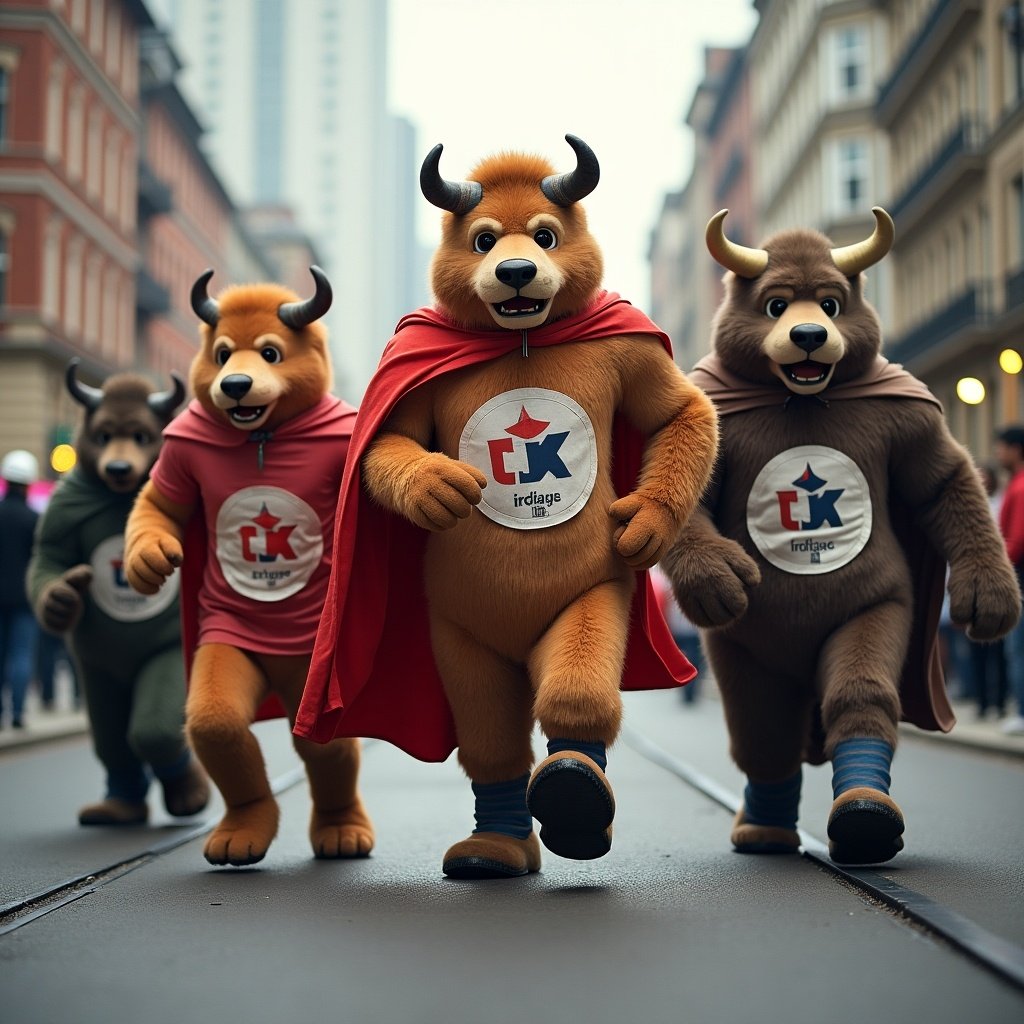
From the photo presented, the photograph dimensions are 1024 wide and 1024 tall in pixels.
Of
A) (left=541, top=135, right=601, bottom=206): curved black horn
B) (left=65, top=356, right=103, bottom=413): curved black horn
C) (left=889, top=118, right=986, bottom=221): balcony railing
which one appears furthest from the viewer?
(left=889, top=118, right=986, bottom=221): balcony railing

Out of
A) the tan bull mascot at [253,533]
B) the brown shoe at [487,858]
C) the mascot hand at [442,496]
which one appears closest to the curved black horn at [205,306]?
the tan bull mascot at [253,533]

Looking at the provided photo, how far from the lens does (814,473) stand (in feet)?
22.2

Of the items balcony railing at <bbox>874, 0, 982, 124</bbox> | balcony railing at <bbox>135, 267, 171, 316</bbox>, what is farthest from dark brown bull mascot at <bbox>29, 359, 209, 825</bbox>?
balcony railing at <bbox>135, 267, 171, 316</bbox>

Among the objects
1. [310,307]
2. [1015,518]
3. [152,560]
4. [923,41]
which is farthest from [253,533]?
[923,41]

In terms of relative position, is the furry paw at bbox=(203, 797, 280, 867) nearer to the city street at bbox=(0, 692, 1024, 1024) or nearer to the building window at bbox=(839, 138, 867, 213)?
the city street at bbox=(0, 692, 1024, 1024)

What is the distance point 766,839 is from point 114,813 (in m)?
3.33

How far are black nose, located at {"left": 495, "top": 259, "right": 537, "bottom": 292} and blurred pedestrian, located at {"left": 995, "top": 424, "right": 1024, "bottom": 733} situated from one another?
7.48 meters

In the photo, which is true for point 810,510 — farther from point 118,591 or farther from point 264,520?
point 118,591

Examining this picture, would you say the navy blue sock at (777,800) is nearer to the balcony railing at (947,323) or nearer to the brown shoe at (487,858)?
the brown shoe at (487,858)

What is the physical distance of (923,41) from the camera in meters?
39.9

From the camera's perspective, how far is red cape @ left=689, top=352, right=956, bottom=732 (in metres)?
6.96

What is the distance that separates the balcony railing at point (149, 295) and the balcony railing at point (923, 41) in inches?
850

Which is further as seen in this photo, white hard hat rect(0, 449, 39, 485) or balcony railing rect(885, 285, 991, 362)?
balcony railing rect(885, 285, 991, 362)

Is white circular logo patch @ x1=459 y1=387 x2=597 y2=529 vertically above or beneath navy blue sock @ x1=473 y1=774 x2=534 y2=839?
above
